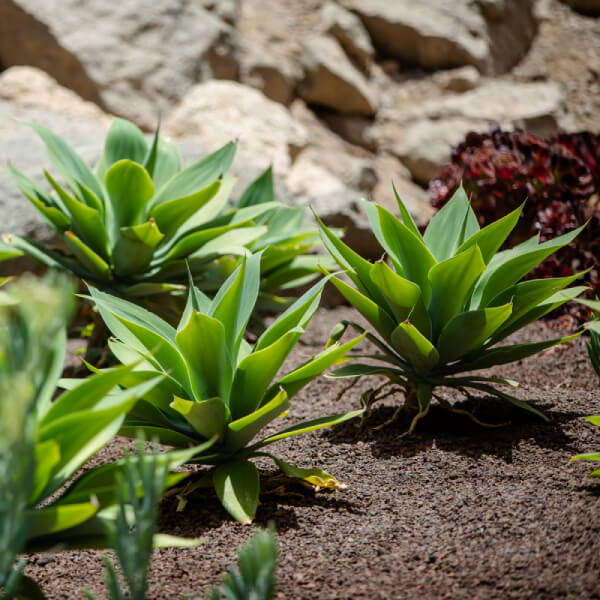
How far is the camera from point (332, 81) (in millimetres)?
7352

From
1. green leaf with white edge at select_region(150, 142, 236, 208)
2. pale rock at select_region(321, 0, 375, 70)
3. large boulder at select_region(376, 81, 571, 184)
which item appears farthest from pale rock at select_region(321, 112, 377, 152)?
green leaf with white edge at select_region(150, 142, 236, 208)

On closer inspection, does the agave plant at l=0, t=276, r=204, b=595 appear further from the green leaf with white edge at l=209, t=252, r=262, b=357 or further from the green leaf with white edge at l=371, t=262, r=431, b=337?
the green leaf with white edge at l=371, t=262, r=431, b=337

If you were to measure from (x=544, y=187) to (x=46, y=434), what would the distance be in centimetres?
283

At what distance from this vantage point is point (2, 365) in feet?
3.75

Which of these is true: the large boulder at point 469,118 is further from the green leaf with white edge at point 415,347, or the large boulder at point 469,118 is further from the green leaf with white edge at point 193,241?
the green leaf with white edge at point 415,347

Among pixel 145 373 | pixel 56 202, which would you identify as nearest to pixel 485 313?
pixel 145 373

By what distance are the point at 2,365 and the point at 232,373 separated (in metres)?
0.60

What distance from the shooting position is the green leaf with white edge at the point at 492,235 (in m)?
1.92

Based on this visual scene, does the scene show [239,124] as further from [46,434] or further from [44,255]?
[46,434]

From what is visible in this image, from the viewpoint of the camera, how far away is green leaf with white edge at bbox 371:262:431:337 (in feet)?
6.05

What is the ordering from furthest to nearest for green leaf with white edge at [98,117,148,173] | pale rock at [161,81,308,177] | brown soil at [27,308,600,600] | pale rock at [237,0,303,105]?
pale rock at [237,0,303,105]
pale rock at [161,81,308,177]
green leaf with white edge at [98,117,148,173]
brown soil at [27,308,600,600]

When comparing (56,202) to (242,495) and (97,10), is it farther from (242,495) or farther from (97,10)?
(97,10)

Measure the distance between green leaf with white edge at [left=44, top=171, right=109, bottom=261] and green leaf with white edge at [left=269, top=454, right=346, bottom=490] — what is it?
4.08 feet

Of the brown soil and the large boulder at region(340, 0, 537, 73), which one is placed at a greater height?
A: the brown soil
